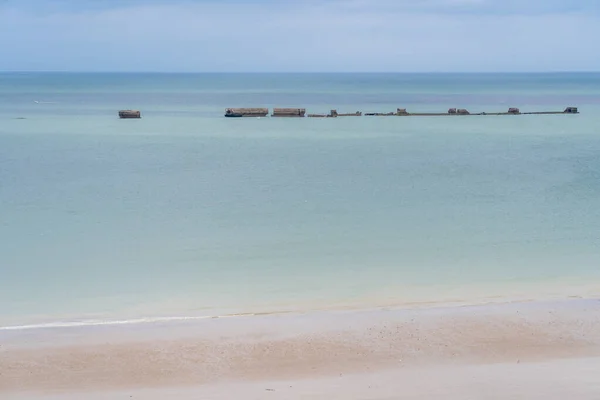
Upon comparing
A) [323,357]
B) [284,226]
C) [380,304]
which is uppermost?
[323,357]

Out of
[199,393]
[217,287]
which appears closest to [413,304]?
[217,287]

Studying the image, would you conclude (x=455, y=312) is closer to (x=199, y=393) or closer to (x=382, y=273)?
(x=382, y=273)

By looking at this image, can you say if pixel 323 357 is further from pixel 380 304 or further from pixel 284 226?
pixel 284 226

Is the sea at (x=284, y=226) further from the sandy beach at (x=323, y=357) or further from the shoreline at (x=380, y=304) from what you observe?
the sandy beach at (x=323, y=357)

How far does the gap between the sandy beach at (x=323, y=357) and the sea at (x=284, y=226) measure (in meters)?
0.94

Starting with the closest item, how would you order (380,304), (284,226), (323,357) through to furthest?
(323,357) < (380,304) < (284,226)

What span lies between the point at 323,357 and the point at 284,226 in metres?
7.64

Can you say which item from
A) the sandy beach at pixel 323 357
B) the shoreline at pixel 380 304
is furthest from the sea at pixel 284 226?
the sandy beach at pixel 323 357

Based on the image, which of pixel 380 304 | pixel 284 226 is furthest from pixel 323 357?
pixel 284 226

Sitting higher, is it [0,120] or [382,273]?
[382,273]

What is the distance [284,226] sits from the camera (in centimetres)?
1574

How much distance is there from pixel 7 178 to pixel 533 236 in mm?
15067

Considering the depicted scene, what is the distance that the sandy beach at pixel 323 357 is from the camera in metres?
7.38

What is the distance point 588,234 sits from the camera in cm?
1499
